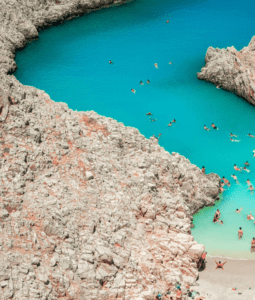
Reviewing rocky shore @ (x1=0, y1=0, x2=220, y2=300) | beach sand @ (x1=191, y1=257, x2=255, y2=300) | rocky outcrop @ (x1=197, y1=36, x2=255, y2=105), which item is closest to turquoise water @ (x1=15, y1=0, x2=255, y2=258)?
rocky outcrop @ (x1=197, y1=36, x2=255, y2=105)

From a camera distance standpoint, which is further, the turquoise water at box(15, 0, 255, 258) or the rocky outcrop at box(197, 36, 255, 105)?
the rocky outcrop at box(197, 36, 255, 105)

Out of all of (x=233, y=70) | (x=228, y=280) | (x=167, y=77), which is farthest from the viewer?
(x=167, y=77)

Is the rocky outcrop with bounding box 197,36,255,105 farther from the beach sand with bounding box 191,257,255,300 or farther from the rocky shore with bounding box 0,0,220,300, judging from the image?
the beach sand with bounding box 191,257,255,300

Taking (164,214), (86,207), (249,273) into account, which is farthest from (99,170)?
(249,273)

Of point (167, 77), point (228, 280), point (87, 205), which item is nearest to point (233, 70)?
point (167, 77)

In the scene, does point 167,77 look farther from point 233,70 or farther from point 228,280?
point 228,280
